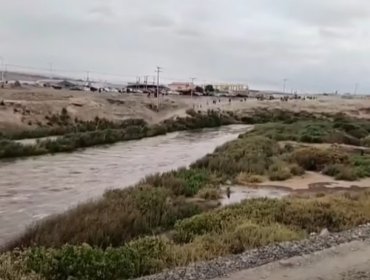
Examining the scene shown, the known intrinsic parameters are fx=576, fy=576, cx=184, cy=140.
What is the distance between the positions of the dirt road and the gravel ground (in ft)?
0.51

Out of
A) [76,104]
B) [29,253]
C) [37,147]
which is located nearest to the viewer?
[29,253]

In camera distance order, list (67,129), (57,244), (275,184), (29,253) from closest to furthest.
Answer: (29,253)
(57,244)
(275,184)
(67,129)

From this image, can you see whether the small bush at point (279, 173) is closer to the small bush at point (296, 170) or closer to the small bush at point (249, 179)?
the small bush at point (296, 170)

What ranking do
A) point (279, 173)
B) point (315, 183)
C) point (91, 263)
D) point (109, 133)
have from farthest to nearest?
point (109, 133), point (279, 173), point (315, 183), point (91, 263)

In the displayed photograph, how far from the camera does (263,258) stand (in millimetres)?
11617

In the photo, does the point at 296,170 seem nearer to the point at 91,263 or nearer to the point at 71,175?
the point at 71,175

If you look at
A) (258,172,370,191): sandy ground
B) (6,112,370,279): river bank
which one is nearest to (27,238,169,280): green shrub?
(6,112,370,279): river bank

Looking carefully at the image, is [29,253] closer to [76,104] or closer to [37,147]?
[37,147]

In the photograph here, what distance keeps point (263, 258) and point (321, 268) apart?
1220 mm

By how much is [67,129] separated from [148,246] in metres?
51.7

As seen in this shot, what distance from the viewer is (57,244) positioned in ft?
47.9

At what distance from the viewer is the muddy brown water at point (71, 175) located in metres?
22.1

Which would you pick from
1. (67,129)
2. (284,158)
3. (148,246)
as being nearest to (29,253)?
(148,246)

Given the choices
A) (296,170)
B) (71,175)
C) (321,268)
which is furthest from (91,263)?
(71,175)
